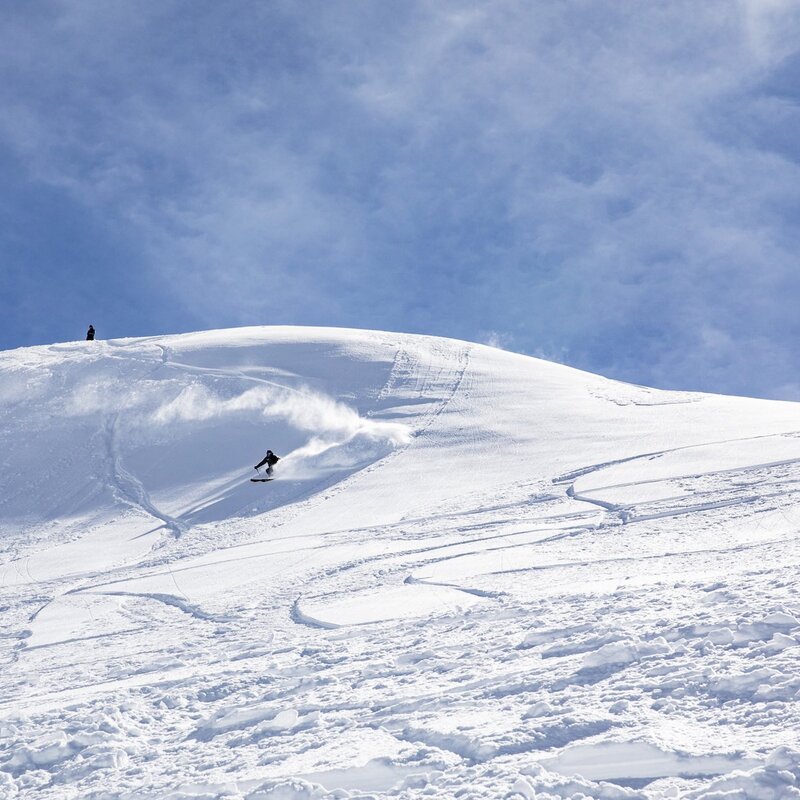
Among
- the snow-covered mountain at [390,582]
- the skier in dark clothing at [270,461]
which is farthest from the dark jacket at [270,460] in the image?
the snow-covered mountain at [390,582]

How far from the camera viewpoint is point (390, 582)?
12.1 metres

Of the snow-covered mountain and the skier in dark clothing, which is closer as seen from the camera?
the snow-covered mountain

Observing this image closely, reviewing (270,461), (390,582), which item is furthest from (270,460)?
(390,582)

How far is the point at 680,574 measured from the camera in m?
10.1

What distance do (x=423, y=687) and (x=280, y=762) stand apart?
1.48 metres

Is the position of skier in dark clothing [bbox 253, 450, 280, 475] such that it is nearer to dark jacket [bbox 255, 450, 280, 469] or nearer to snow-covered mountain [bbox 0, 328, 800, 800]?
dark jacket [bbox 255, 450, 280, 469]

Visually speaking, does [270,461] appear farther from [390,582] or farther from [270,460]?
[390,582]

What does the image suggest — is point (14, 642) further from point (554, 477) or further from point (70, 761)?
point (554, 477)

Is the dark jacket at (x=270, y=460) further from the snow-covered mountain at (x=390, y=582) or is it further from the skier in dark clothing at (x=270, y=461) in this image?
the snow-covered mountain at (x=390, y=582)

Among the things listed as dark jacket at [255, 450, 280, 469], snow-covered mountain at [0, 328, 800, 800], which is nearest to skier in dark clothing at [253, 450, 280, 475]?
dark jacket at [255, 450, 280, 469]

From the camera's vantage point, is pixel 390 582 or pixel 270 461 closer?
pixel 390 582

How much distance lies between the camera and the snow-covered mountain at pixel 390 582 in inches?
257

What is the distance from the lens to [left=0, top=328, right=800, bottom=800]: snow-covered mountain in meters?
6.54

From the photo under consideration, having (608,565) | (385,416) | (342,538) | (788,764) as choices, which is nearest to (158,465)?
(385,416)
